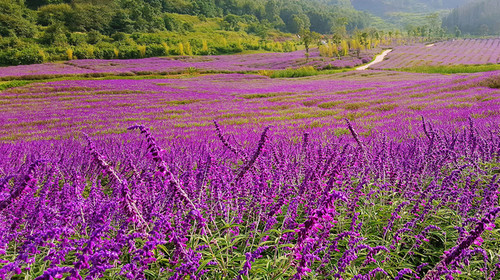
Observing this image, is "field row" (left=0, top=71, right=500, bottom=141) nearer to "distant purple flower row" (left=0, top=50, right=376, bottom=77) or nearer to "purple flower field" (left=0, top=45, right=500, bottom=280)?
"purple flower field" (left=0, top=45, right=500, bottom=280)

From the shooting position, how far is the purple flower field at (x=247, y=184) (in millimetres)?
2071

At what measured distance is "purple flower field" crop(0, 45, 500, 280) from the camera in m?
2.07

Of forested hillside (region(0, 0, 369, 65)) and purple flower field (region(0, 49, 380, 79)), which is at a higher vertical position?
forested hillside (region(0, 0, 369, 65))

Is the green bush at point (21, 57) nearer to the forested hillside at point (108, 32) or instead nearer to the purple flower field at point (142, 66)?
the forested hillside at point (108, 32)

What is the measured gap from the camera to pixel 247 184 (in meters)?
4.07

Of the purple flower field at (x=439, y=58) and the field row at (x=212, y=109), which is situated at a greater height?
the purple flower field at (x=439, y=58)

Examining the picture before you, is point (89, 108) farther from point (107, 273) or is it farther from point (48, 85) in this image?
point (107, 273)

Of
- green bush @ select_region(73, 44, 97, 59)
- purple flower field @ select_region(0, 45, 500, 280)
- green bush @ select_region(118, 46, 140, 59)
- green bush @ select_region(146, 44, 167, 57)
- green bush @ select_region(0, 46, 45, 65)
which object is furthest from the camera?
green bush @ select_region(146, 44, 167, 57)

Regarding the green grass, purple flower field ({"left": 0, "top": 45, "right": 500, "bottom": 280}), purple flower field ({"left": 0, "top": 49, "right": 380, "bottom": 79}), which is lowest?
the green grass

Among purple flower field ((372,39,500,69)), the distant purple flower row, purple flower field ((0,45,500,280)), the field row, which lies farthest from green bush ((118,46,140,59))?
purple flower field ((372,39,500,69))

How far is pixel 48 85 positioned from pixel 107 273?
3163cm

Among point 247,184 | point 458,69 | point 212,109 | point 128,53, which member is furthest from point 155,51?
point 247,184

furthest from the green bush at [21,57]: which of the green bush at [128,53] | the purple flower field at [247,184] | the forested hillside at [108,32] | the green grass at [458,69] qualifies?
the green grass at [458,69]

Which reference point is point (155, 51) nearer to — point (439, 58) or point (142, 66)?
point (142, 66)
